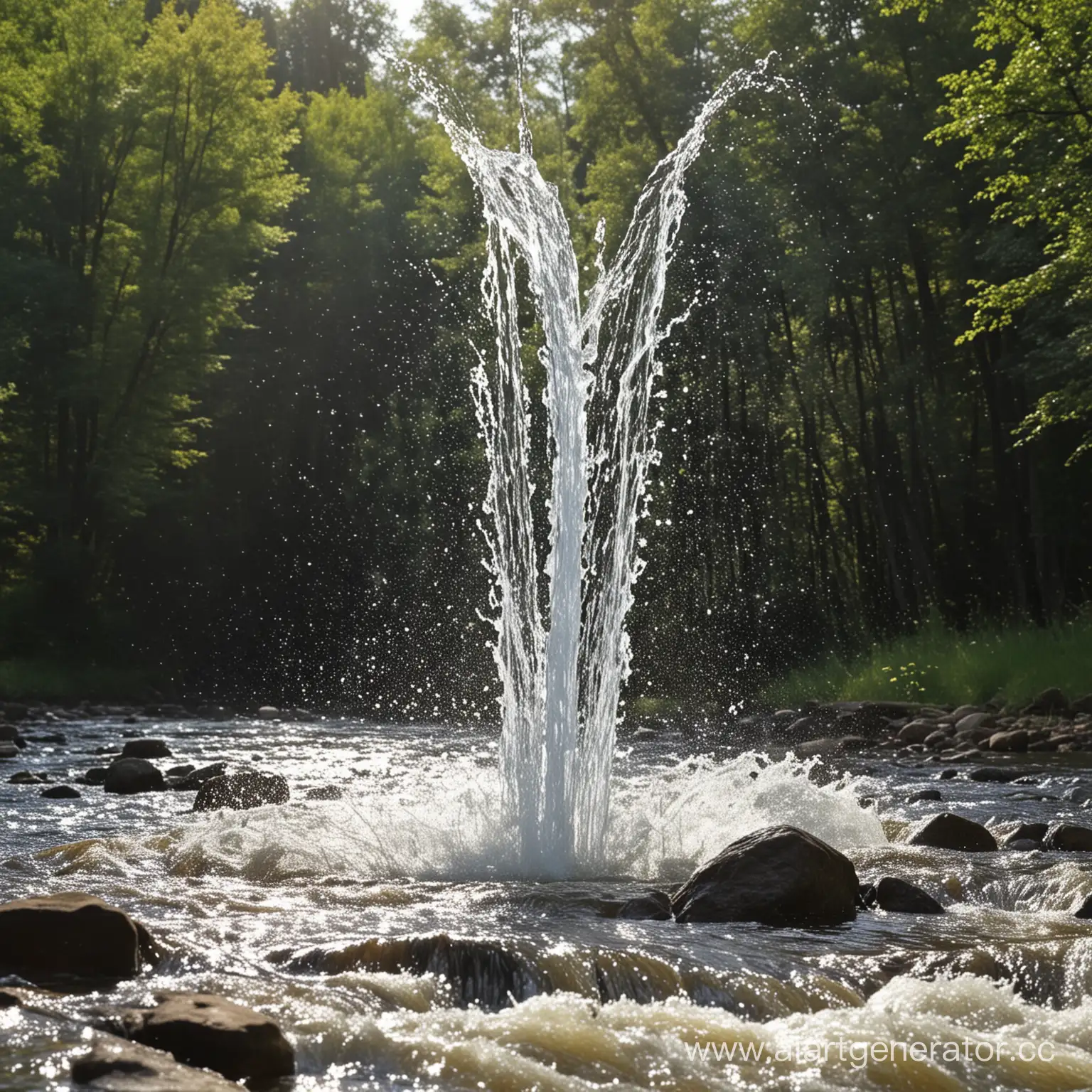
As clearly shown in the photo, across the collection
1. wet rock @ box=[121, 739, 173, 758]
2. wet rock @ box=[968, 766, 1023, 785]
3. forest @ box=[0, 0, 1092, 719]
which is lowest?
wet rock @ box=[968, 766, 1023, 785]

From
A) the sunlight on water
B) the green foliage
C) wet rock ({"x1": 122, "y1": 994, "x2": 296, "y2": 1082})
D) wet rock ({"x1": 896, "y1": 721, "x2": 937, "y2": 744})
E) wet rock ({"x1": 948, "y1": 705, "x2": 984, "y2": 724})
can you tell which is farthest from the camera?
wet rock ({"x1": 948, "y1": 705, "x2": 984, "y2": 724})

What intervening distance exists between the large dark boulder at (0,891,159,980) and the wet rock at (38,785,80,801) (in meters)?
5.16

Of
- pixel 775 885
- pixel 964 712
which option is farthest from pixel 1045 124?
pixel 775 885

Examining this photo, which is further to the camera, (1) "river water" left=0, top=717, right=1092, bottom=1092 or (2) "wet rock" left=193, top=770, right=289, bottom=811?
(2) "wet rock" left=193, top=770, right=289, bottom=811

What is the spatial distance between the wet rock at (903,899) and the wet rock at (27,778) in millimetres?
7206

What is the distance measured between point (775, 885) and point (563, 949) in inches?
48.3

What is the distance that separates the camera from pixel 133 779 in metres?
10.2

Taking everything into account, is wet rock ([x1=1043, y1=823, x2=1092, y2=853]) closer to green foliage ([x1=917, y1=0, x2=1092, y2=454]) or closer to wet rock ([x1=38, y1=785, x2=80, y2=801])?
wet rock ([x1=38, y1=785, x2=80, y2=801])

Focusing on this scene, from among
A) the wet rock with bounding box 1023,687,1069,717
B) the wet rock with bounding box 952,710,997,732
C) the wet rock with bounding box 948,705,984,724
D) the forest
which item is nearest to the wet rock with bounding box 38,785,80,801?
the wet rock with bounding box 952,710,997,732

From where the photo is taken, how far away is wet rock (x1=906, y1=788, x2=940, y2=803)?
31.2ft

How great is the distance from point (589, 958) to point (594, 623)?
3.97m

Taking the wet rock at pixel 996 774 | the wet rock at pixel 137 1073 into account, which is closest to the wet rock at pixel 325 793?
the wet rock at pixel 996 774

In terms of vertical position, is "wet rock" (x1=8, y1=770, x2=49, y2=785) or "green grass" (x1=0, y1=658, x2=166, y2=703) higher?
"green grass" (x1=0, y1=658, x2=166, y2=703)

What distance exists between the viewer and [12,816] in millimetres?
8578
